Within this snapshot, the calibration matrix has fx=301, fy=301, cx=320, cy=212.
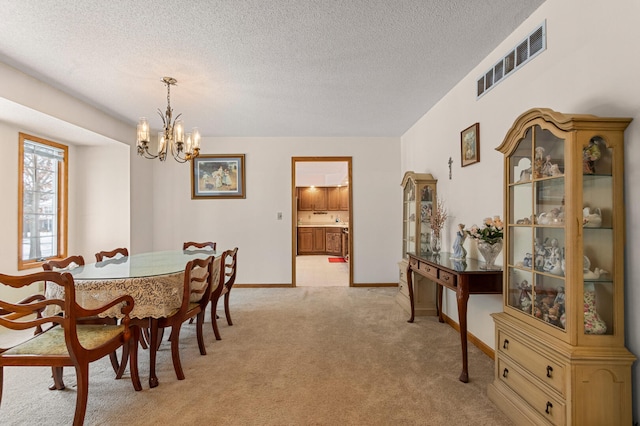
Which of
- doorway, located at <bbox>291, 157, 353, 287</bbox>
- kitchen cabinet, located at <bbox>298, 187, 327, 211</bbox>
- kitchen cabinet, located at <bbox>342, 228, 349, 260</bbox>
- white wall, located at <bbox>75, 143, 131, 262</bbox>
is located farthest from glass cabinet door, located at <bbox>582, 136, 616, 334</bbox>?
kitchen cabinet, located at <bbox>298, 187, 327, 211</bbox>

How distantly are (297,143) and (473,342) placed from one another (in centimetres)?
400

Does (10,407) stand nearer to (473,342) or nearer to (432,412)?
(432,412)

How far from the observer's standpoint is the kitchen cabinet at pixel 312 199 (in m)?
10.1

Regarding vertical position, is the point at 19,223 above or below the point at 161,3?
below

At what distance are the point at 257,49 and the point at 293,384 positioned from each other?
2704 mm

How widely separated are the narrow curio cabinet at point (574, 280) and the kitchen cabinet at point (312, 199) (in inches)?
332

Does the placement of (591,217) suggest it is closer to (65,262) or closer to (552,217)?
(552,217)

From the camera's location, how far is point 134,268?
2521 millimetres

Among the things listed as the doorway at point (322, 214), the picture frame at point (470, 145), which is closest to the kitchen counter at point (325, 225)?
the doorway at point (322, 214)

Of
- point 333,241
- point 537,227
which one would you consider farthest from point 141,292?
point 333,241

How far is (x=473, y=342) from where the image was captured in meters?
2.94

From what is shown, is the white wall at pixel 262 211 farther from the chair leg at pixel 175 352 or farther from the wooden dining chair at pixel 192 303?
the chair leg at pixel 175 352

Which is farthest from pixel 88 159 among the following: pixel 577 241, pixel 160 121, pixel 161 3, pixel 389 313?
pixel 577 241

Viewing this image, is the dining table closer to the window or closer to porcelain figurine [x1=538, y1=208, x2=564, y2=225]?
the window
